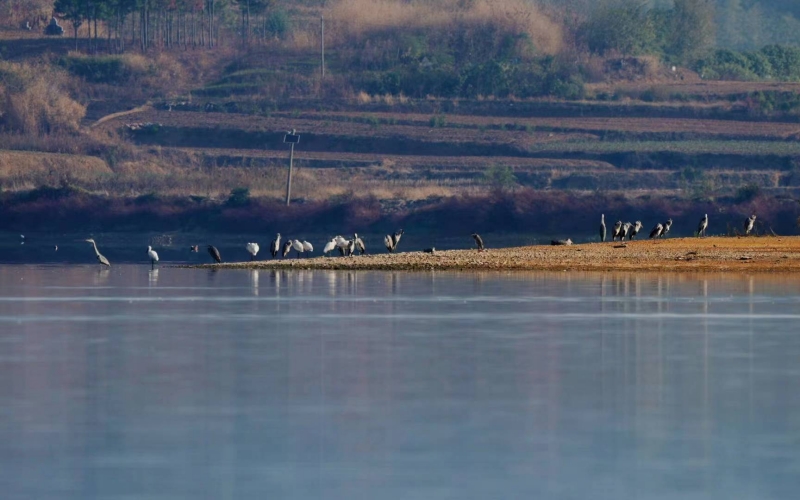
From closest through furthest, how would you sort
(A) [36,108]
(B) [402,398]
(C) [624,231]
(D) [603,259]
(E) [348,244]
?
(B) [402,398]
(D) [603,259]
(E) [348,244]
(C) [624,231]
(A) [36,108]

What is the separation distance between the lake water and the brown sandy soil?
1133 centimetres

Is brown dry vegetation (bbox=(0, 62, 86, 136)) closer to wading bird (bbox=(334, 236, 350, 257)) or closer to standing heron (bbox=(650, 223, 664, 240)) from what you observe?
wading bird (bbox=(334, 236, 350, 257))

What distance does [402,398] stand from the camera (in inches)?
693

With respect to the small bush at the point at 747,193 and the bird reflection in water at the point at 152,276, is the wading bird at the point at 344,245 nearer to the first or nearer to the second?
the bird reflection in water at the point at 152,276

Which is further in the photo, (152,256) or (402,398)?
(152,256)

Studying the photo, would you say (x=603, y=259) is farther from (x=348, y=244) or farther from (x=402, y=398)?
(x=402, y=398)

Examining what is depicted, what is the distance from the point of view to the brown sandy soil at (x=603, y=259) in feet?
141

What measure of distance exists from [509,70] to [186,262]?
165 feet

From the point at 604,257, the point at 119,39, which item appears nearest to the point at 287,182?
the point at 604,257

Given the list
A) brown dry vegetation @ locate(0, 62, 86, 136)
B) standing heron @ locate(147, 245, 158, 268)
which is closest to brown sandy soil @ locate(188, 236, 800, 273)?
standing heron @ locate(147, 245, 158, 268)

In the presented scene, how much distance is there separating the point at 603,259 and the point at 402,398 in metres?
27.7

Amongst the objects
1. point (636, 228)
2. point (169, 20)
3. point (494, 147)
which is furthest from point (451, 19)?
point (636, 228)

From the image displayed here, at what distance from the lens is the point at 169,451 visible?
14406mm

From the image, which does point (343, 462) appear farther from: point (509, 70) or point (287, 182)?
point (509, 70)
